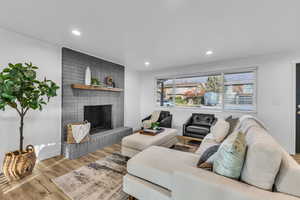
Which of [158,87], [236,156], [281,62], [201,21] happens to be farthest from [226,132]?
[158,87]

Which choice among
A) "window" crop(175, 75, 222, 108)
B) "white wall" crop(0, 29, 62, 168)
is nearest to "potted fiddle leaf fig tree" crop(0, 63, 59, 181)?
"white wall" crop(0, 29, 62, 168)

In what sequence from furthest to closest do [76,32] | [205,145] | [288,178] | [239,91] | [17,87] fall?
1. [239,91]
2. [205,145]
3. [76,32]
4. [17,87]
5. [288,178]

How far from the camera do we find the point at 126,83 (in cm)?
474

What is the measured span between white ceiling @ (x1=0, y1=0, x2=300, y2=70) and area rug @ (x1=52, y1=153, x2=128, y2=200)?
2338 mm

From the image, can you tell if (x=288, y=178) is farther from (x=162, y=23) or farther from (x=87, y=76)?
(x=87, y=76)

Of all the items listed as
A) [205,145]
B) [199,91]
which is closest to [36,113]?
[205,145]

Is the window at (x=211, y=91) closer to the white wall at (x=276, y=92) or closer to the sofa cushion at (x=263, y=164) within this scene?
the white wall at (x=276, y=92)

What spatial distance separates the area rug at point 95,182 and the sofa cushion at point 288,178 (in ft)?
5.13

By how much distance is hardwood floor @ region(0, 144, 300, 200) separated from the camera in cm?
170

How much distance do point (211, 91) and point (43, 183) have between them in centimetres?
429

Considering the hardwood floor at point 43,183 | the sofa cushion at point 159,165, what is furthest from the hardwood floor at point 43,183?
the sofa cushion at point 159,165

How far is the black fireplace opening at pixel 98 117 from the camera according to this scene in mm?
3654

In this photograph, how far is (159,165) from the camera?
1.52 meters

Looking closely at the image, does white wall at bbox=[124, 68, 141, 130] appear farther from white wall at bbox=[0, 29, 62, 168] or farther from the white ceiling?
white wall at bbox=[0, 29, 62, 168]
